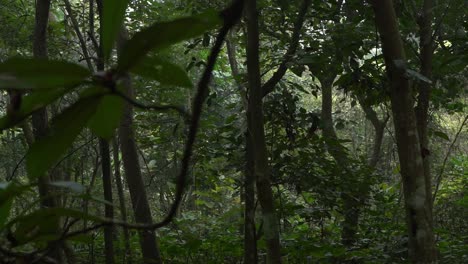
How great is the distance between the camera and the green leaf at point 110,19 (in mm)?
506

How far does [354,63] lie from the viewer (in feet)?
8.27

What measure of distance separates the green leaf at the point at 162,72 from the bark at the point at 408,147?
143 cm

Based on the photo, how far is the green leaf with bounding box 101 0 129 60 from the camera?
0.51 m

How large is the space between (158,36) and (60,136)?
18 centimetres

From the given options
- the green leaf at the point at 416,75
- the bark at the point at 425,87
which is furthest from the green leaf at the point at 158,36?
the bark at the point at 425,87

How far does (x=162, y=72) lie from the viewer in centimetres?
57

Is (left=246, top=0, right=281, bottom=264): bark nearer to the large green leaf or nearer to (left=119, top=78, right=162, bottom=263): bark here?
the large green leaf

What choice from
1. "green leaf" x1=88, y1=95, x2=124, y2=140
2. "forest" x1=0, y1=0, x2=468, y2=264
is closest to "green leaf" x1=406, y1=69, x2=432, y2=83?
"forest" x1=0, y1=0, x2=468, y2=264

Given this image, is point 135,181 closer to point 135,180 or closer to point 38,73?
point 135,180

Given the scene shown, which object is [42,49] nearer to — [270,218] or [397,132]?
[270,218]

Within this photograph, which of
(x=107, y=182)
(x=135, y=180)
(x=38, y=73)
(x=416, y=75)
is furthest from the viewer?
(x=135, y=180)

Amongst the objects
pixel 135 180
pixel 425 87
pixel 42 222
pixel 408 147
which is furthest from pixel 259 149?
pixel 135 180

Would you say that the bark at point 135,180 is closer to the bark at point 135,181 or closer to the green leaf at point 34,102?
the bark at point 135,181

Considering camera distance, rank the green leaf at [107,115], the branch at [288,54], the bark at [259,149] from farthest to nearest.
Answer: the branch at [288,54] < the bark at [259,149] < the green leaf at [107,115]
